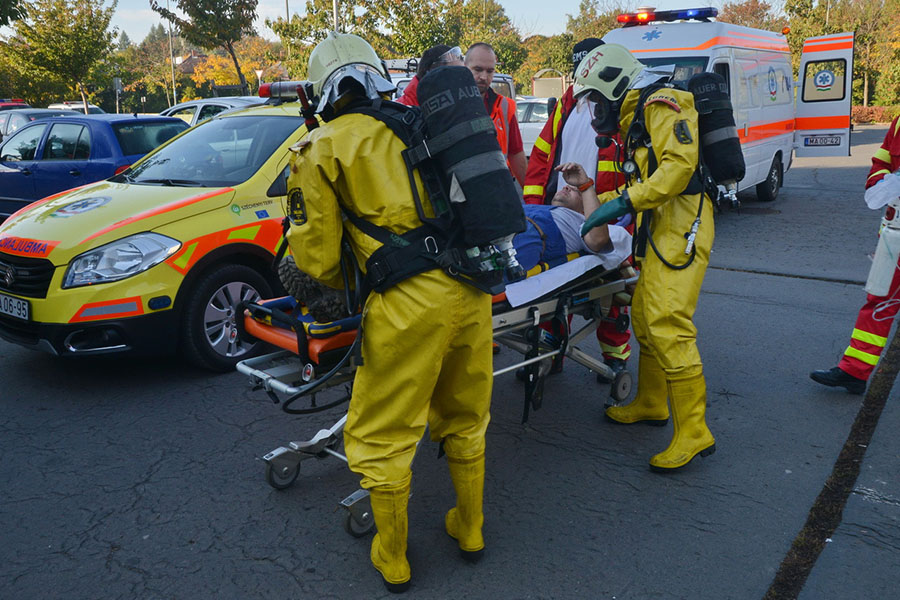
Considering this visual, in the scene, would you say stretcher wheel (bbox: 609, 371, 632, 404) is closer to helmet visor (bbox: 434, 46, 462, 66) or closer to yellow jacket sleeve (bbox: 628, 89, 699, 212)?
yellow jacket sleeve (bbox: 628, 89, 699, 212)

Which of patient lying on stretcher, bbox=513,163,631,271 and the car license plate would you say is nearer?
patient lying on stretcher, bbox=513,163,631,271

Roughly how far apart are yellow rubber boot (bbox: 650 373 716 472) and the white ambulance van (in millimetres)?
5608

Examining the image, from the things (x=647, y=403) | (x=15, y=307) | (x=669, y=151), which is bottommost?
(x=647, y=403)

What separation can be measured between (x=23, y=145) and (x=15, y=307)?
560 cm

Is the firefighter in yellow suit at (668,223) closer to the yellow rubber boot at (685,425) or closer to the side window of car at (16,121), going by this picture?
the yellow rubber boot at (685,425)

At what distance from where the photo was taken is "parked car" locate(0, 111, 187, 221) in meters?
→ 8.27

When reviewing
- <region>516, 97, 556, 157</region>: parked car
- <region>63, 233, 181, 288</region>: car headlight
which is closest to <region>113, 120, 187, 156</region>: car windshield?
<region>63, 233, 181, 288</region>: car headlight

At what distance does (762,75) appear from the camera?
36.6 ft

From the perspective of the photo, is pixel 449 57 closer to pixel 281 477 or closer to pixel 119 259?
pixel 119 259

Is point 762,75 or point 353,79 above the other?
point 353,79

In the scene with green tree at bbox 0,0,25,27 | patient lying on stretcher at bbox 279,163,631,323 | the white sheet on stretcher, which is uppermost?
green tree at bbox 0,0,25,27

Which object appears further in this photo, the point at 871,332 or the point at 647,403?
the point at 871,332

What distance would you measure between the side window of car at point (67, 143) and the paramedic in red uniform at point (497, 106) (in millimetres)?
5078

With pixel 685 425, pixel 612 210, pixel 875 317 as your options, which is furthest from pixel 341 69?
pixel 875 317
